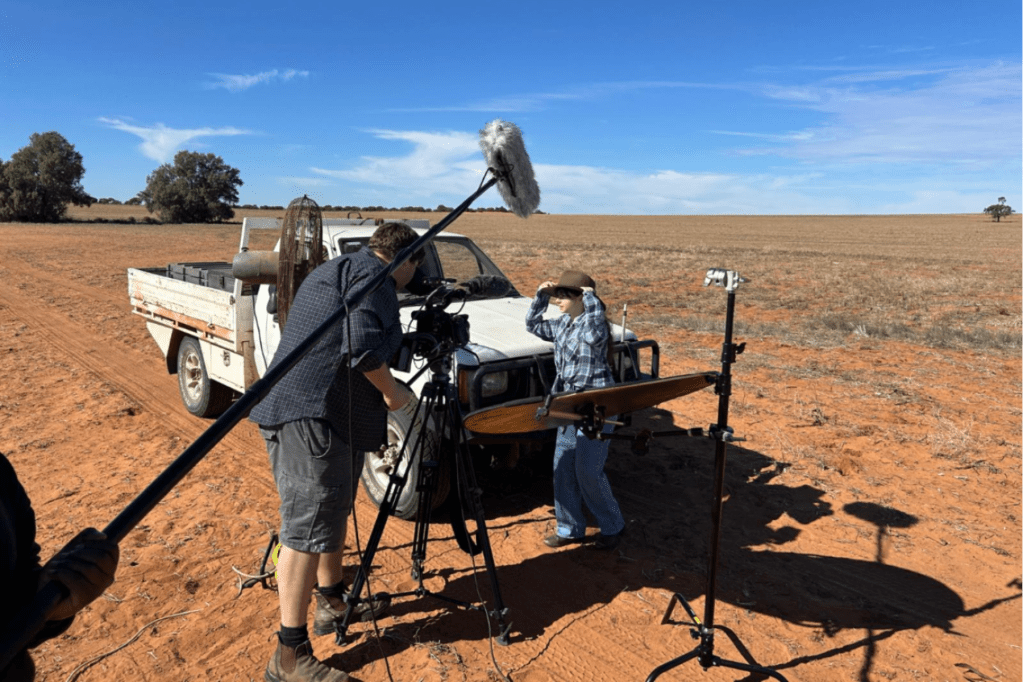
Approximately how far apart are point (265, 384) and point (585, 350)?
2690mm

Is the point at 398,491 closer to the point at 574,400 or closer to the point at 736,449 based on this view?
the point at 574,400

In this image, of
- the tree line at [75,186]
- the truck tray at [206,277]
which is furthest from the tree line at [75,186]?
the truck tray at [206,277]

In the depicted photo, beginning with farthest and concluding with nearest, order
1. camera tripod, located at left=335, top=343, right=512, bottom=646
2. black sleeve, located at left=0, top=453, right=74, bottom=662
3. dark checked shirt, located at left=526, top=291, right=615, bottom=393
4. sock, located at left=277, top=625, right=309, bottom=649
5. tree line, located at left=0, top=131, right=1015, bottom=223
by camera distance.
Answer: tree line, located at left=0, top=131, right=1015, bottom=223 → dark checked shirt, located at left=526, top=291, right=615, bottom=393 → camera tripod, located at left=335, top=343, right=512, bottom=646 → sock, located at left=277, top=625, right=309, bottom=649 → black sleeve, located at left=0, top=453, right=74, bottom=662

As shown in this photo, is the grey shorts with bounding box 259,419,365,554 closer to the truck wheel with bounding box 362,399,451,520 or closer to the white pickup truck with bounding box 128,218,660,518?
the white pickup truck with bounding box 128,218,660,518

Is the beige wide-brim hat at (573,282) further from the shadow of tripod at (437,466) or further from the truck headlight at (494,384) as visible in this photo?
the shadow of tripod at (437,466)

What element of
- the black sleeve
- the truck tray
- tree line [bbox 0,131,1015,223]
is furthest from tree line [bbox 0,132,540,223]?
the black sleeve

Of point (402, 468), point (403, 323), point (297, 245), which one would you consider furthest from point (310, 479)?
point (403, 323)

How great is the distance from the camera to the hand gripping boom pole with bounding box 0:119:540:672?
4.36 feet

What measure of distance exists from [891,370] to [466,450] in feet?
26.4

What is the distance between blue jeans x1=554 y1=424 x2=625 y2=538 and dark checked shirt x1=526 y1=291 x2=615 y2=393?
0.33 m

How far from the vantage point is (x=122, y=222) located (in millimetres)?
63188

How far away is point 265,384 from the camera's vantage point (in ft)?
6.34

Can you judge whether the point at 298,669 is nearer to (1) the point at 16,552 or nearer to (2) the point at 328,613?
(2) the point at 328,613

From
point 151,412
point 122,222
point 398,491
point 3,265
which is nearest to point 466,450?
point 398,491
